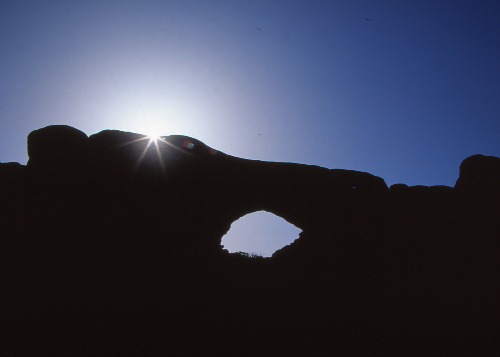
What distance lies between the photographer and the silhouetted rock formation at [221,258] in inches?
447

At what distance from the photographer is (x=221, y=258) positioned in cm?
1425

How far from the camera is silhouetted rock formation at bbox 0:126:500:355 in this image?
11344mm

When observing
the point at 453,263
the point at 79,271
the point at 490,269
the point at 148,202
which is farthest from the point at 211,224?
the point at 490,269

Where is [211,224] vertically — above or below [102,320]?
above

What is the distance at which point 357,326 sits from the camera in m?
12.5

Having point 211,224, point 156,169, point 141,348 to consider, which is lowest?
point 141,348

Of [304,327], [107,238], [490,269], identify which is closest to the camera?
[304,327]

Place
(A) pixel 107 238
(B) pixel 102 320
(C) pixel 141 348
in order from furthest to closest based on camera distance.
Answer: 1. (A) pixel 107 238
2. (B) pixel 102 320
3. (C) pixel 141 348

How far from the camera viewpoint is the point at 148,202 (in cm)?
1393

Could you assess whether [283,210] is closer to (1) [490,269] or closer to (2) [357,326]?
(2) [357,326]

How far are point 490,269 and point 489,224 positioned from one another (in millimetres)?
2251

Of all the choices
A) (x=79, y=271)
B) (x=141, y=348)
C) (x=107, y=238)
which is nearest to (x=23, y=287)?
(x=79, y=271)

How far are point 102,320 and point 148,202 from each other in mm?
4649

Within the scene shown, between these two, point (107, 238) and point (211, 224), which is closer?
point (107, 238)
